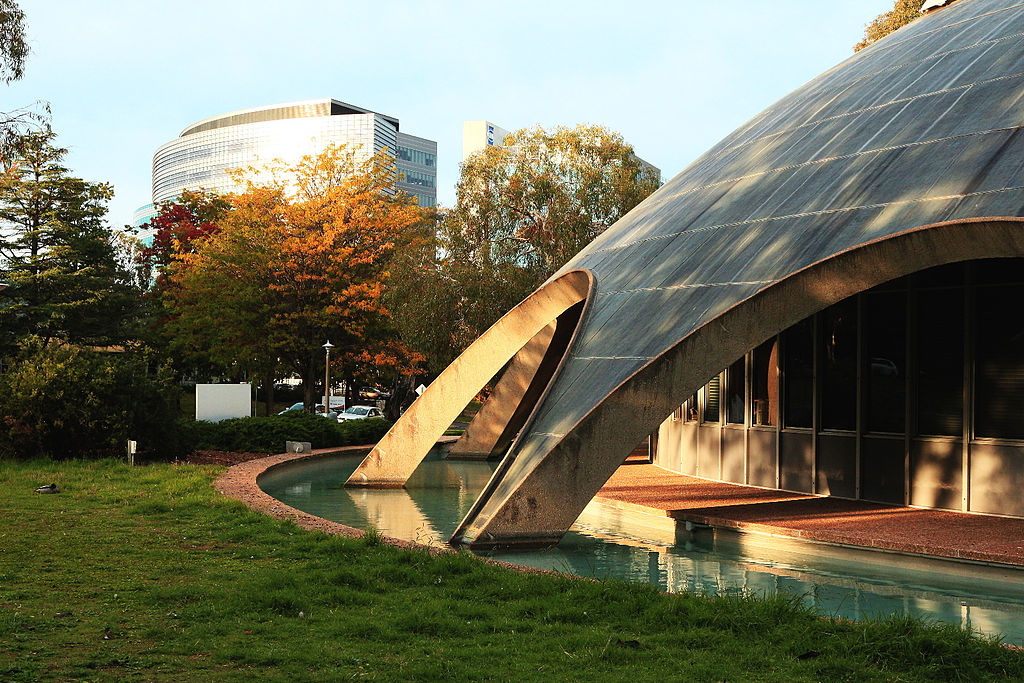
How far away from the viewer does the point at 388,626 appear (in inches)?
273

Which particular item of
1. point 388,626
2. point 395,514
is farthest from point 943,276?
point 388,626

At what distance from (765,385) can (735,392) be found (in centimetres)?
79

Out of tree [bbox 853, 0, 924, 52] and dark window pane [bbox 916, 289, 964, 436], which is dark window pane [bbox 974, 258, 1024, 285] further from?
tree [bbox 853, 0, 924, 52]

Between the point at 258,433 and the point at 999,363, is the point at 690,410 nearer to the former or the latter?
the point at 999,363

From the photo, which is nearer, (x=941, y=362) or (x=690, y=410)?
(x=941, y=362)

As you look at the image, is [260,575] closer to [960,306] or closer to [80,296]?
[960,306]

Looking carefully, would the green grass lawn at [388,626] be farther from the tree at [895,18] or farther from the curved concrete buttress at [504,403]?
the tree at [895,18]

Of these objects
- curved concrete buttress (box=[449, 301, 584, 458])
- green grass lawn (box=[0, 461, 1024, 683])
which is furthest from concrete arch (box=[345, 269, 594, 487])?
green grass lawn (box=[0, 461, 1024, 683])

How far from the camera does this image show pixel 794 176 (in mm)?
13336

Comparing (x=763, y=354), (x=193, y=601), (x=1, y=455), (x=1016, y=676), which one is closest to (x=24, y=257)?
(x=1, y=455)

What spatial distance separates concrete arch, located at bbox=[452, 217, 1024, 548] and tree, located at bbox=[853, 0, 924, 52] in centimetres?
2751

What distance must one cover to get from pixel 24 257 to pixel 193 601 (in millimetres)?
40864

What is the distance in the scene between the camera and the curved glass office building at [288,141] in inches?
5669

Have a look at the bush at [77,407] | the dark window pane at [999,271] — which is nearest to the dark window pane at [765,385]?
the dark window pane at [999,271]
